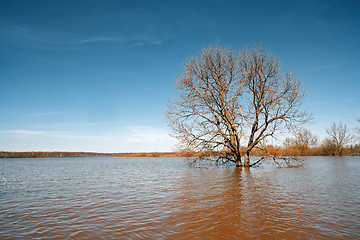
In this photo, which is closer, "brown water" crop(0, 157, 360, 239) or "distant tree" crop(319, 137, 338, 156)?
"brown water" crop(0, 157, 360, 239)

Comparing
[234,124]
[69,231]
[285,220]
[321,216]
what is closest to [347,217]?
[321,216]

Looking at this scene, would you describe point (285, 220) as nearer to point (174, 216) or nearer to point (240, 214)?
point (240, 214)

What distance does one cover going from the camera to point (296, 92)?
17031 millimetres

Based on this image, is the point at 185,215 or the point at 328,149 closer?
the point at 185,215

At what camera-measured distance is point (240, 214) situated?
5.21m

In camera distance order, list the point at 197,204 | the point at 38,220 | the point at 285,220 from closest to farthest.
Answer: the point at 285,220
the point at 38,220
the point at 197,204

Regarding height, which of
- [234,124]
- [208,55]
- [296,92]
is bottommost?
[234,124]

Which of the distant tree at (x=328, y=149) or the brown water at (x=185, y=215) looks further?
the distant tree at (x=328, y=149)

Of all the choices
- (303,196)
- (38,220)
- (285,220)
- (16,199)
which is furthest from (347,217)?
(16,199)

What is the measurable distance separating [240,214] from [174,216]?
160cm

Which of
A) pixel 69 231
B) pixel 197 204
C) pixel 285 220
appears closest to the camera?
pixel 69 231

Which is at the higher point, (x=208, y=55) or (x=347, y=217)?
(x=208, y=55)

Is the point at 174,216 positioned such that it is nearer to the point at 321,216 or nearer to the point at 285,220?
the point at 285,220

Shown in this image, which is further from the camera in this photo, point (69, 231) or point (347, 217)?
point (347, 217)
